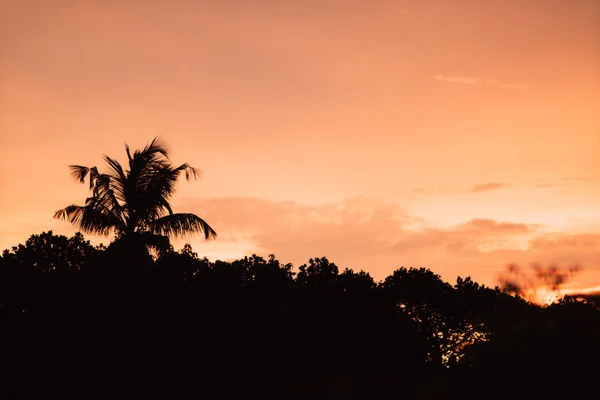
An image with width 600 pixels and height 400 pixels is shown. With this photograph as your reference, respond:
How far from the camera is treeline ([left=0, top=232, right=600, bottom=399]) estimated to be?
19.2 metres

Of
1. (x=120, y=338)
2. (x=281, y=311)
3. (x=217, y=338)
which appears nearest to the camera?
(x=120, y=338)

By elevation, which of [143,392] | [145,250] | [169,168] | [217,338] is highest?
[169,168]

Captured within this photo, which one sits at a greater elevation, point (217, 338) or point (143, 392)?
point (217, 338)

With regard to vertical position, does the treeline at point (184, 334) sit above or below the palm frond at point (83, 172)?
below

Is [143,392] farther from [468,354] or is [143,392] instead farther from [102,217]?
[468,354]

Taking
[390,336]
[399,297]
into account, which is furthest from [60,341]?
[399,297]

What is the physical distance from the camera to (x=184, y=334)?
23016 mm

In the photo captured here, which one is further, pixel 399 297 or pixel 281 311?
pixel 399 297

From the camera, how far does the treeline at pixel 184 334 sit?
757 inches

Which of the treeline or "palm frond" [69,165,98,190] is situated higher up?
"palm frond" [69,165,98,190]

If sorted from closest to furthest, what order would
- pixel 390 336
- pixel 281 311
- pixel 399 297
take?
pixel 281 311, pixel 390 336, pixel 399 297

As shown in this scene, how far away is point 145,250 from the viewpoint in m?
24.5

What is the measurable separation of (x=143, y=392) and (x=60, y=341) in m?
3.54

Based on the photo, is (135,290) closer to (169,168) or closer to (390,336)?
(169,168)
